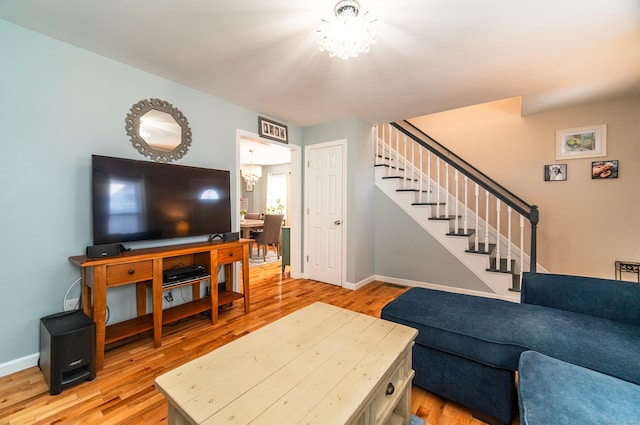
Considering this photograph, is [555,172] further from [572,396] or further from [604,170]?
[572,396]

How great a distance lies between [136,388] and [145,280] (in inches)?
29.9

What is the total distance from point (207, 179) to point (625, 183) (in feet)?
15.5

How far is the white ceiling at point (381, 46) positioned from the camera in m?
1.57

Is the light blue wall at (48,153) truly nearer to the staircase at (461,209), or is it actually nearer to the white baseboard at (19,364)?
the white baseboard at (19,364)

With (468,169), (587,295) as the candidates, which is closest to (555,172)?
(468,169)

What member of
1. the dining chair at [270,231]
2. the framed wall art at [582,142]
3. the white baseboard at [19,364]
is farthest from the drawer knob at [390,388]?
the dining chair at [270,231]

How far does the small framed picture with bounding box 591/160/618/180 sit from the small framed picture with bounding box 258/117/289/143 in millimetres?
3918

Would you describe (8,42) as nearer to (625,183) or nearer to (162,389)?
(162,389)

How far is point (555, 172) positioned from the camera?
3342mm

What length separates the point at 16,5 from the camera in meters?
1.56

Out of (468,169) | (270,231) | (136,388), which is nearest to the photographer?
(136,388)

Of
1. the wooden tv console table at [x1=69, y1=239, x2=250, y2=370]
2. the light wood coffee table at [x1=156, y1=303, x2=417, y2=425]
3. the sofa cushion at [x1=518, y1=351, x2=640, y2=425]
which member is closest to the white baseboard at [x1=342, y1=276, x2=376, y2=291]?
the wooden tv console table at [x1=69, y1=239, x2=250, y2=370]

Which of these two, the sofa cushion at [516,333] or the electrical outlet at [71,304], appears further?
the electrical outlet at [71,304]

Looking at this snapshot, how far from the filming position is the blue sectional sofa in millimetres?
1229
